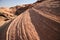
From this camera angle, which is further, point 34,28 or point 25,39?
point 34,28

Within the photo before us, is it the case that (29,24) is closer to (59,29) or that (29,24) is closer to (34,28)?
(34,28)

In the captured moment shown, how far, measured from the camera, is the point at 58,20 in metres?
3.28

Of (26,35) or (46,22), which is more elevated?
(46,22)

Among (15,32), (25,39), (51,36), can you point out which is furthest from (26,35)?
(51,36)

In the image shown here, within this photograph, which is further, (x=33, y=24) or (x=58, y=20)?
(x=33, y=24)

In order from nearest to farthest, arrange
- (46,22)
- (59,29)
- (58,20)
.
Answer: (59,29), (58,20), (46,22)

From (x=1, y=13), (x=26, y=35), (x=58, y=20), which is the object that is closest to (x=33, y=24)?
(x=26, y=35)

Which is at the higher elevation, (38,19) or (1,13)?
(38,19)

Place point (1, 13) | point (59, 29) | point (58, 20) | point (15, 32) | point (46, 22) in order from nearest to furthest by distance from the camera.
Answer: point (59, 29) < point (58, 20) < point (46, 22) < point (15, 32) < point (1, 13)

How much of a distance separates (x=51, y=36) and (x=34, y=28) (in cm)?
68

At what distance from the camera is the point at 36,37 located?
3361 millimetres

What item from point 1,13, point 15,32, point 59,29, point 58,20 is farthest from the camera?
point 1,13

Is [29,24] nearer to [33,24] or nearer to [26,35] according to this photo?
[33,24]

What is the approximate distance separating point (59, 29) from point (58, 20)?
267 mm
